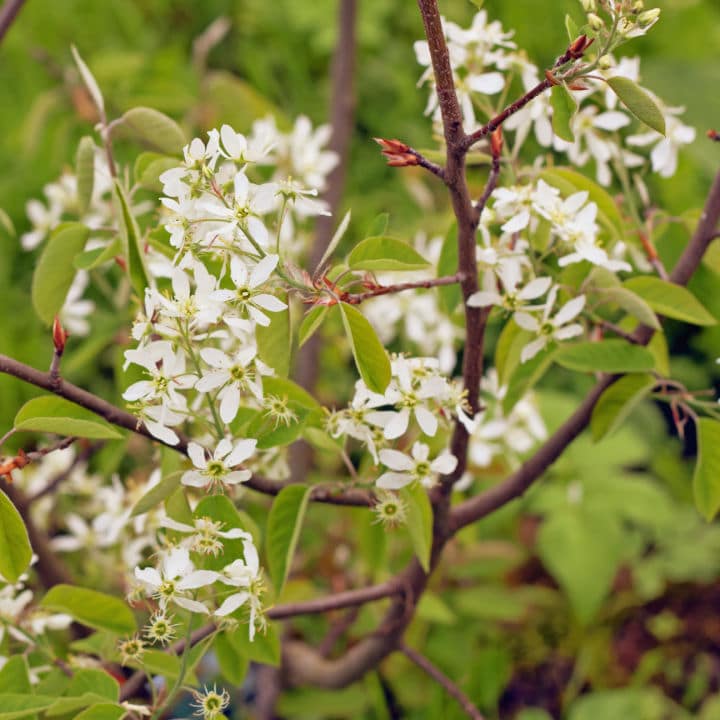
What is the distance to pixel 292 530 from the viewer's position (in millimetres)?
599

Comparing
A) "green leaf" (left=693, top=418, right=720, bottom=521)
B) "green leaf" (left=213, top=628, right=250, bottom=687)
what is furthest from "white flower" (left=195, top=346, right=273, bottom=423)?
"green leaf" (left=693, top=418, right=720, bottom=521)

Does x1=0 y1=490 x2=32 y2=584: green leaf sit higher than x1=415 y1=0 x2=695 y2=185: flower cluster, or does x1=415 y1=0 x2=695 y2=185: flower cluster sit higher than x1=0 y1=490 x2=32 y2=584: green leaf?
x1=415 y1=0 x2=695 y2=185: flower cluster

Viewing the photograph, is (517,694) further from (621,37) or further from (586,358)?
(621,37)

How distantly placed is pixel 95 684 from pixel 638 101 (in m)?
0.46

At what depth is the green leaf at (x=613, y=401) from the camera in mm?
673

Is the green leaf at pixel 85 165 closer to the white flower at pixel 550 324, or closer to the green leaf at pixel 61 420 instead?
the green leaf at pixel 61 420

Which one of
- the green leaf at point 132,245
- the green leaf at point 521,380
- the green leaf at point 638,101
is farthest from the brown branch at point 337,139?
the green leaf at point 638,101

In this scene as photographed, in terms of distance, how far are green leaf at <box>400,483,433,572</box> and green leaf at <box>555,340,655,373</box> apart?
13 cm

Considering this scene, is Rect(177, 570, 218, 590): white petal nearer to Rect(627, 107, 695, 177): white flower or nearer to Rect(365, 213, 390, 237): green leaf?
Rect(365, 213, 390, 237): green leaf

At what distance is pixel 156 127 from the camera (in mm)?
671

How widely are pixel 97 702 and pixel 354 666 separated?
1.49 ft

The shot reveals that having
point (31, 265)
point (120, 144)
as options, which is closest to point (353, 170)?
point (120, 144)

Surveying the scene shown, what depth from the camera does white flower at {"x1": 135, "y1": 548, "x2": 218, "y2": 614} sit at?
1.68ft

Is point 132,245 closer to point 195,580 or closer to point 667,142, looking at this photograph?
point 195,580
